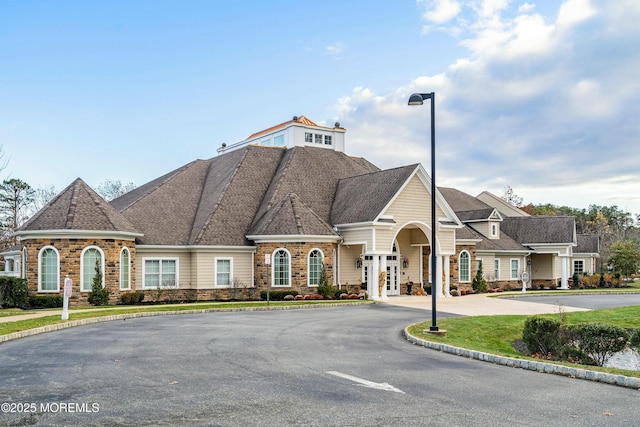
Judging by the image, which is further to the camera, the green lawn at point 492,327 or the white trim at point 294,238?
the white trim at point 294,238

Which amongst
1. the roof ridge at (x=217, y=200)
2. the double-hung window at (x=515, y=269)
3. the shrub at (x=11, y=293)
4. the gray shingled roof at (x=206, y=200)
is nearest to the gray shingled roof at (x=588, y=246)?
the double-hung window at (x=515, y=269)

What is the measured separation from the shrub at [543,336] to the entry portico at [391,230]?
15861 millimetres

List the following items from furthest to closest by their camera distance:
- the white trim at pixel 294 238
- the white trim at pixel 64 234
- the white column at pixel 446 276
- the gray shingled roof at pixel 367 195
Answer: the white column at pixel 446 276
the gray shingled roof at pixel 367 195
the white trim at pixel 294 238
the white trim at pixel 64 234

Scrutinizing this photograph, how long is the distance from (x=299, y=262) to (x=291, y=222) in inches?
87.2

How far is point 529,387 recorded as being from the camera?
10758mm

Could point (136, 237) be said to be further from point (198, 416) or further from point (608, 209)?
point (608, 209)

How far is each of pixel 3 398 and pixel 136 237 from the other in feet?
78.8

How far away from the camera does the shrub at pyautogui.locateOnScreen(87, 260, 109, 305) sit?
29.0m

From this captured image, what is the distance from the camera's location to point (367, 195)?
1416 inches

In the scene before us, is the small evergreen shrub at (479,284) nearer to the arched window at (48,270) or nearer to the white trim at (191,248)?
the white trim at (191,248)

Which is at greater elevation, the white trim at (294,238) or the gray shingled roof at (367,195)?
the gray shingled roof at (367,195)

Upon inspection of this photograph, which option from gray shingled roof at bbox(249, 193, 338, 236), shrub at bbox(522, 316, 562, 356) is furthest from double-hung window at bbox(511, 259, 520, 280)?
shrub at bbox(522, 316, 562, 356)

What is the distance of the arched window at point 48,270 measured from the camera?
2889 centimetres

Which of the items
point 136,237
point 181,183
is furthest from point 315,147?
point 136,237
